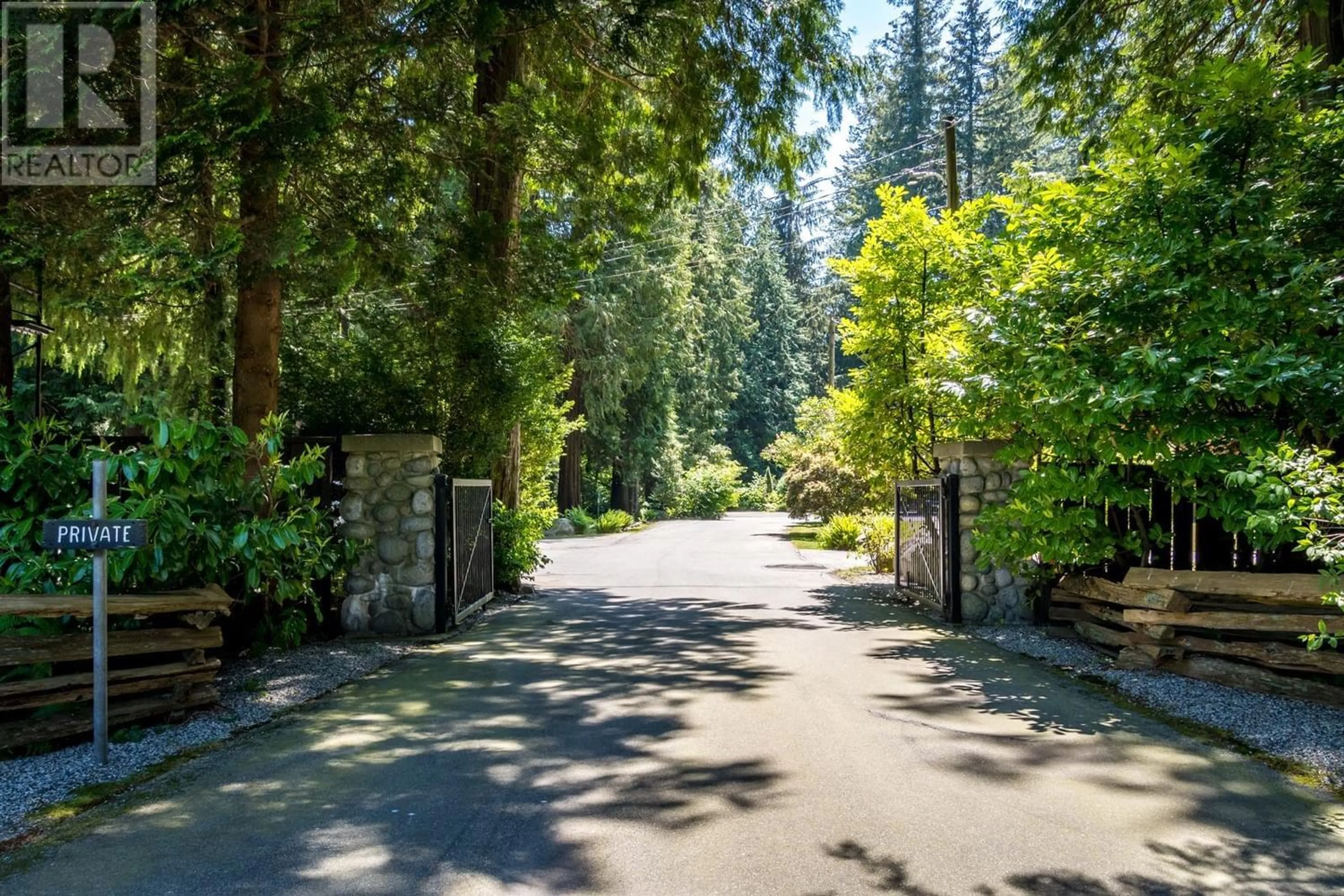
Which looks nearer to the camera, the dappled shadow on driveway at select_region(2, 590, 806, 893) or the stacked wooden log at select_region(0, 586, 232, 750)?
the dappled shadow on driveway at select_region(2, 590, 806, 893)

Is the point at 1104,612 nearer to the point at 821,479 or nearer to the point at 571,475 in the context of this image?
the point at 821,479

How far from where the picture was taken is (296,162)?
7410mm

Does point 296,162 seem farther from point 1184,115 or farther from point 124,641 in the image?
point 1184,115

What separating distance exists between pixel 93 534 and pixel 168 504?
2.71ft

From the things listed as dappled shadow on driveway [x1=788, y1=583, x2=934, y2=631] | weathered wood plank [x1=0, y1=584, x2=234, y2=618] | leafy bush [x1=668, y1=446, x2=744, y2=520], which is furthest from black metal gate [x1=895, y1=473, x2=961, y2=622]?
leafy bush [x1=668, y1=446, x2=744, y2=520]

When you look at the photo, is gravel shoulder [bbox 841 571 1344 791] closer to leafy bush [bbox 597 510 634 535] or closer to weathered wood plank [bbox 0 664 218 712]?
weathered wood plank [bbox 0 664 218 712]

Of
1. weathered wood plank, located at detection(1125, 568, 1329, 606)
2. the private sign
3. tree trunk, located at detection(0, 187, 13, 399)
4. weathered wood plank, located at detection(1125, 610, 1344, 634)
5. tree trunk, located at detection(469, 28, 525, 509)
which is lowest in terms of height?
weathered wood plank, located at detection(1125, 610, 1344, 634)

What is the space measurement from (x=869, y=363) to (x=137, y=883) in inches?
416

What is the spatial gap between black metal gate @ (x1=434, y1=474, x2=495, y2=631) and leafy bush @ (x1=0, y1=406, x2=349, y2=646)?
7.91 feet

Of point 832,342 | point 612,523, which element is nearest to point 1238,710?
Result: point 612,523

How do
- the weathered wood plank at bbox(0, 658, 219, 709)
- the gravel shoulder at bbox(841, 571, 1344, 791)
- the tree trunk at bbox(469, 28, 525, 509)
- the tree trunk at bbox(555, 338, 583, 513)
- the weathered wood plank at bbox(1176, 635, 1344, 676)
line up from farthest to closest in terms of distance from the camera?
the tree trunk at bbox(555, 338, 583, 513)
the tree trunk at bbox(469, 28, 525, 509)
the weathered wood plank at bbox(1176, 635, 1344, 676)
the gravel shoulder at bbox(841, 571, 1344, 791)
the weathered wood plank at bbox(0, 658, 219, 709)

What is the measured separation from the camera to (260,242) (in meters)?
7.41

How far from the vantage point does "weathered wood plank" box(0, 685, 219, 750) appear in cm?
506

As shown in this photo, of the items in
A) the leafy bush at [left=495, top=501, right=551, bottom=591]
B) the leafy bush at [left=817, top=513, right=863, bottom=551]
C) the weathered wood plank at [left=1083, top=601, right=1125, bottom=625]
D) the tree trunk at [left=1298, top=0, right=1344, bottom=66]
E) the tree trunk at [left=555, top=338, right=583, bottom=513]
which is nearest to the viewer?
the tree trunk at [left=1298, top=0, right=1344, bottom=66]
